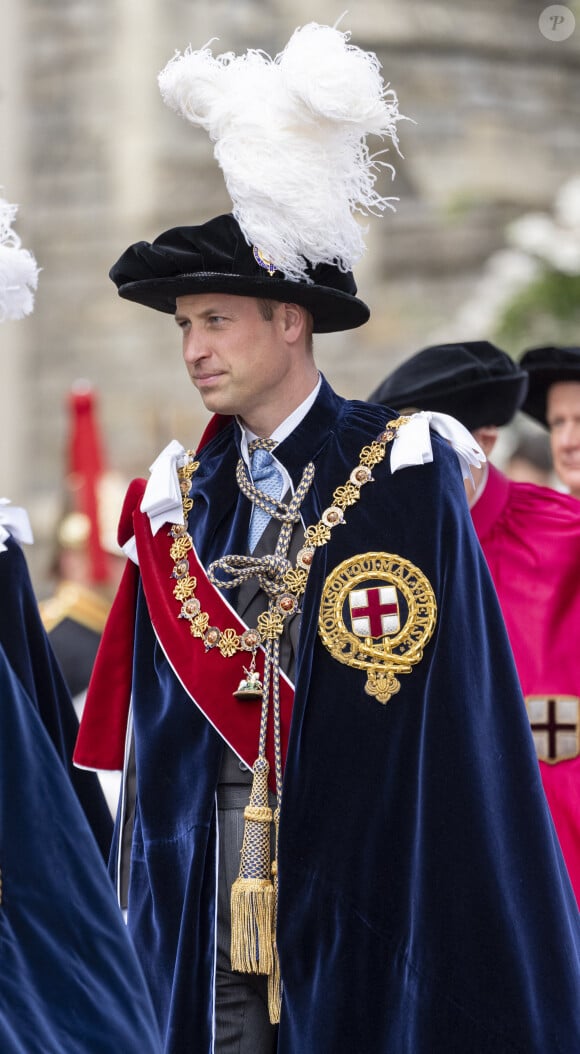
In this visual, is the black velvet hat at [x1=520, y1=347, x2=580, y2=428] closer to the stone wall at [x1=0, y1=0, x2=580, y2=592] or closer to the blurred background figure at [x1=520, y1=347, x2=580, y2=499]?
the blurred background figure at [x1=520, y1=347, x2=580, y2=499]

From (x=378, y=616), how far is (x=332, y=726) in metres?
0.25

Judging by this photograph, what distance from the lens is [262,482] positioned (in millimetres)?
4348

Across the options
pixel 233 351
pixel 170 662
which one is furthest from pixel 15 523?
pixel 233 351

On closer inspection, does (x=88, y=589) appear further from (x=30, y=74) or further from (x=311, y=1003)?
(x=30, y=74)

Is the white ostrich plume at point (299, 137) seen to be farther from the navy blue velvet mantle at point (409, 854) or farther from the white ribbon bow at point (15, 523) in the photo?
the white ribbon bow at point (15, 523)

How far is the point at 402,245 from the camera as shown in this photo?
14.3 metres

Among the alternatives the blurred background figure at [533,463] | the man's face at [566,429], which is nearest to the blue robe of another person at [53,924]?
the man's face at [566,429]

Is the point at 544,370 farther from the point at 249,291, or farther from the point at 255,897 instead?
the point at 255,897

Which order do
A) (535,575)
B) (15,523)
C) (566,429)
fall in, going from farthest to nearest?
1. (566,429)
2. (535,575)
3. (15,523)

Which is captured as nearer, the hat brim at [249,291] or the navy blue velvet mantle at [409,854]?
the navy blue velvet mantle at [409,854]

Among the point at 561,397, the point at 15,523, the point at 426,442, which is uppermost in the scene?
the point at 561,397

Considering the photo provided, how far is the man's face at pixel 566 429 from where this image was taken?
19.5 ft

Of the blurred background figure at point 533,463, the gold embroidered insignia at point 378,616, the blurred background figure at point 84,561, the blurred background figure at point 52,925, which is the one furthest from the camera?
the blurred background figure at point 533,463

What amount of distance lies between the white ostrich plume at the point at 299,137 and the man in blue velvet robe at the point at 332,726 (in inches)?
3.6
